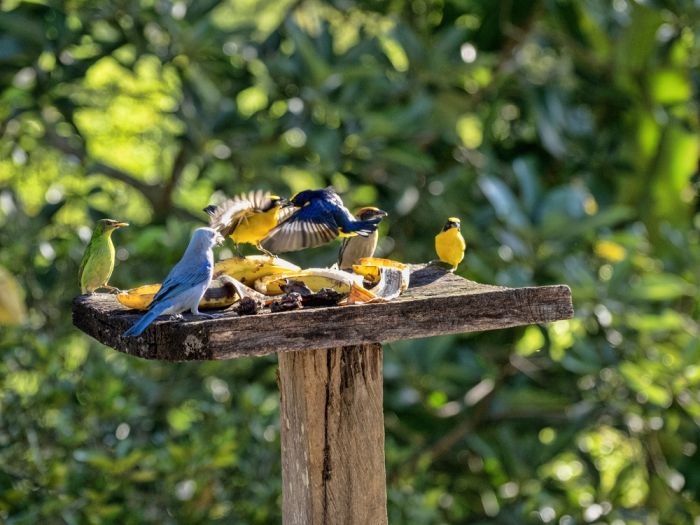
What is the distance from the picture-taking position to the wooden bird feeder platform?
1852 millimetres

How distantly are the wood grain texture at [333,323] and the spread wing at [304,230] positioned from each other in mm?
177

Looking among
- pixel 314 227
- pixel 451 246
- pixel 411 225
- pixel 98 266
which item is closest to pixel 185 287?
pixel 314 227

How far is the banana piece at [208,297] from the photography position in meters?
2.05

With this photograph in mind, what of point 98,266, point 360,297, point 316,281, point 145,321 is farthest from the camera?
point 98,266

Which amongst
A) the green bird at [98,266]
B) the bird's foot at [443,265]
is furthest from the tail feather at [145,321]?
the bird's foot at [443,265]

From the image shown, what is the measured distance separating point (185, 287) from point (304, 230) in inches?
13.0

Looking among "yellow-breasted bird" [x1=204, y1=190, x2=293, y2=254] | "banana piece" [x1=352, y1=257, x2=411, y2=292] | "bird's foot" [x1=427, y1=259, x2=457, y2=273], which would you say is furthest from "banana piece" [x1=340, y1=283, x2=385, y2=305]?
"bird's foot" [x1=427, y1=259, x2=457, y2=273]

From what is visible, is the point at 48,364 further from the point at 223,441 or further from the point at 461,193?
the point at 461,193

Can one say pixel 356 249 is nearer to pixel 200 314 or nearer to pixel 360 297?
pixel 360 297

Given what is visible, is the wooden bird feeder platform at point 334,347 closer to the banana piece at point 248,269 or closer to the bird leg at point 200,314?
the bird leg at point 200,314

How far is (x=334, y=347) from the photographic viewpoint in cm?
206

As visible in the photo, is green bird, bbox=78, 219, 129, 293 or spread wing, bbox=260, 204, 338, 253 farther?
green bird, bbox=78, 219, 129, 293

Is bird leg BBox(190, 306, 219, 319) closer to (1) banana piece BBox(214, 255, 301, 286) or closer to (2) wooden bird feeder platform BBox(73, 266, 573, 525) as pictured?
(2) wooden bird feeder platform BBox(73, 266, 573, 525)

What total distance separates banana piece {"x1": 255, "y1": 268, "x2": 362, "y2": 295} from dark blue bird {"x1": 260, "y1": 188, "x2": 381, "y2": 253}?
52 mm
